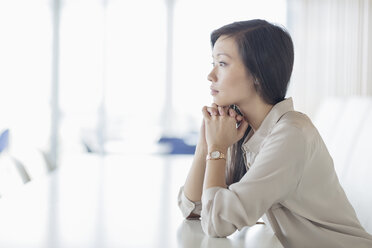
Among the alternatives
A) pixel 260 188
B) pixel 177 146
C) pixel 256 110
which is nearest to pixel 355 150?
pixel 256 110

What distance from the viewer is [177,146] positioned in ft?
19.7

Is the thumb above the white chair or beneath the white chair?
above

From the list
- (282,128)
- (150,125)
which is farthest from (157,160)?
(150,125)

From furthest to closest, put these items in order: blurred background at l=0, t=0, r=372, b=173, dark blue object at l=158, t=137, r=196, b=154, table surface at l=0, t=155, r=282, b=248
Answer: dark blue object at l=158, t=137, r=196, b=154 < blurred background at l=0, t=0, r=372, b=173 < table surface at l=0, t=155, r=282, b=248

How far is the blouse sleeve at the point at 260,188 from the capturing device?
104 cm

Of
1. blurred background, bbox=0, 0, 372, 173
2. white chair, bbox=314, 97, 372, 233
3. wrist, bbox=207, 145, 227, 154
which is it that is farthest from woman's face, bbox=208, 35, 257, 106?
blurred background, bbox=0, 0, 372, 173

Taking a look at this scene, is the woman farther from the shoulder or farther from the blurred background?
the blurred background

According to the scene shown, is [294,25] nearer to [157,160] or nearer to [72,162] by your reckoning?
[157,160]

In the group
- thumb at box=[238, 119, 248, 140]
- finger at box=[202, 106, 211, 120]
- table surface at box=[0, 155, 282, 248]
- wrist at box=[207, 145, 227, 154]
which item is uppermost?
finger at box=[202, 106, 211, 120]

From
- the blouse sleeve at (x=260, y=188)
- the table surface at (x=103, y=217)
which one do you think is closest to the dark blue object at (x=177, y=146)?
the table surface at (x=103, y=217)

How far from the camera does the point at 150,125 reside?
20.0ft

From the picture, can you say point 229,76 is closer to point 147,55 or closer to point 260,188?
point 260,188

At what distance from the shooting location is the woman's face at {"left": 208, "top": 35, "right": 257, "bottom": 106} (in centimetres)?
124

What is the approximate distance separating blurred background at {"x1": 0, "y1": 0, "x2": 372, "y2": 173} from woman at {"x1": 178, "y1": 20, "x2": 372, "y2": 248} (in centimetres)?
465
